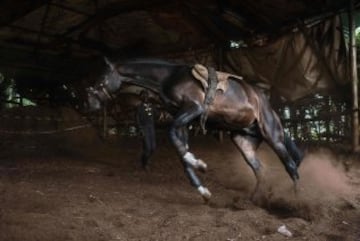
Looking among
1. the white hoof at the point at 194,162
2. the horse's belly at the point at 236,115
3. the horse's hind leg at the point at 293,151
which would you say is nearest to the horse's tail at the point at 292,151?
the horse's hind leg at the point at 293,151

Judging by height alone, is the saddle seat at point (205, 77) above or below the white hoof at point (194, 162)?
above

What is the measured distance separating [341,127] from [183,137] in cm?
487

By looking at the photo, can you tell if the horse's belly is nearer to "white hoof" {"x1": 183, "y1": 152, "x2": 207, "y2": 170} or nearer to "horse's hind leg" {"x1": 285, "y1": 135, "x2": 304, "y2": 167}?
"horse's hind leg" {"x1": 285, "y1": 135, "x2": 304, "y2": 167}

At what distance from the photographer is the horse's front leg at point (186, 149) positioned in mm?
4934

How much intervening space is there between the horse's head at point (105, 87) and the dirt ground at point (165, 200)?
112 cm

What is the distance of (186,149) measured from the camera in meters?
5.08

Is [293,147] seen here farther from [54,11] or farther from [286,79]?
[54,11]

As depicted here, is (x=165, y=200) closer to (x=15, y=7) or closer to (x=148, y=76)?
(x=148, y=76)

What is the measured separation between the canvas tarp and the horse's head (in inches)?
183

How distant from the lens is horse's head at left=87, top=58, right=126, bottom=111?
17.6ft

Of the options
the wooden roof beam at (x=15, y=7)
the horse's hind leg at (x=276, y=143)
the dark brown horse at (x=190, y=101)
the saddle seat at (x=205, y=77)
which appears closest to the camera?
the dark brown horse at (x=190, y=101)

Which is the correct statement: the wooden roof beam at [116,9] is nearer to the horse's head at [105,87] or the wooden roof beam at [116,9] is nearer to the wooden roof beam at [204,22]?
the wooden roof beam at [204,22]

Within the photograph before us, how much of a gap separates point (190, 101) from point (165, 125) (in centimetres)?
588

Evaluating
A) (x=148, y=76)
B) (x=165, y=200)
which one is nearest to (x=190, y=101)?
(x=148, y=76)
